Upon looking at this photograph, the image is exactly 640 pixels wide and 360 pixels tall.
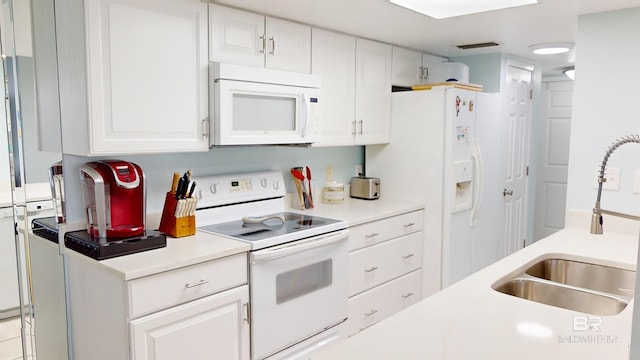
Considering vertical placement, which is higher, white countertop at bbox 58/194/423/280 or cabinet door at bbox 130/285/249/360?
white countertop at bbox 58/194/423/280

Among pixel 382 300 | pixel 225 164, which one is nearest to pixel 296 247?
pixel 225 164

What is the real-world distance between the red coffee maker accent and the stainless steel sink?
5.06ft

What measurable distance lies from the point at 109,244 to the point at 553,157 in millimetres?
5051

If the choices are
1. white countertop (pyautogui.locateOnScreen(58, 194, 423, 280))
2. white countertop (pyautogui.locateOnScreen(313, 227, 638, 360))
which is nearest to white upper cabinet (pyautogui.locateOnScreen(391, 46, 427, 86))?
white countertop (pyautogui.locateOnScreen(58, 194, 423, 280))

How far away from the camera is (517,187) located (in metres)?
4.38

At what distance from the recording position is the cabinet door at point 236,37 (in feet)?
8.02

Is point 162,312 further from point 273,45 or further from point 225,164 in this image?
point 273,45

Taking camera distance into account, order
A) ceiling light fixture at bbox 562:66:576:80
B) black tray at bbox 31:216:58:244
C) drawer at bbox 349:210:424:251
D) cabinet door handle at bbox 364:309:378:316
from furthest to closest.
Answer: ceiling light fixture at bbox 562:66:576:80 → cabinet door handle at bbox 364:309:378:316 → drawer at bbox 349:210:424:251 → black tray at bbox 31:216:58:244

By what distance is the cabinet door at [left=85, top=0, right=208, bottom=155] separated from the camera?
203cm

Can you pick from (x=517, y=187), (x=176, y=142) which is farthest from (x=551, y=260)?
(x=517, y=187)

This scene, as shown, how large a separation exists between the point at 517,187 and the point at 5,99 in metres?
3.91

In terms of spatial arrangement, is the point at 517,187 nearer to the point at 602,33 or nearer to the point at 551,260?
the point at 602,33

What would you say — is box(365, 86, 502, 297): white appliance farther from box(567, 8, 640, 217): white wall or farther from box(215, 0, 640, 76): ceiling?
box(567, 8, 640, 217): white wall

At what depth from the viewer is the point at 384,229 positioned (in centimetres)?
318
